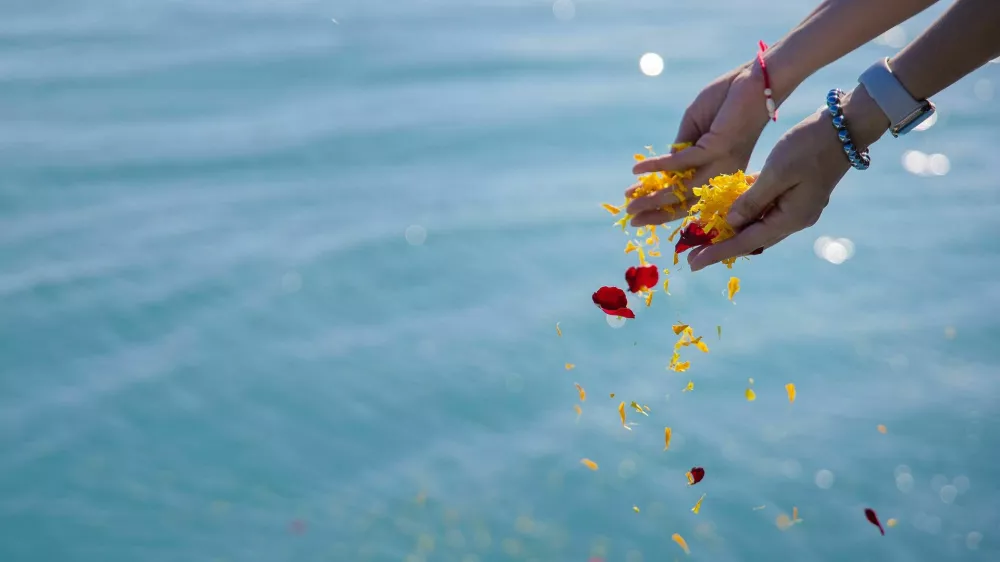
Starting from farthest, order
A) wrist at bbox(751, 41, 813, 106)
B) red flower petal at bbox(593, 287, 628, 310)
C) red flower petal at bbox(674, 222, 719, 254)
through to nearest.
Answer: red flower petal at bbox(593, 287, 628, 310)
wrist at bbox(751, 41, 813, 106)
red flower petal at bbox(674, 222, 719, 254)

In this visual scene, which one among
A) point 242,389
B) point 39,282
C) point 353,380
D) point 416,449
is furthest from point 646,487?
point 39,282

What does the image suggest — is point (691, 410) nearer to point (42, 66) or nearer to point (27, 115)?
point (27, 115)

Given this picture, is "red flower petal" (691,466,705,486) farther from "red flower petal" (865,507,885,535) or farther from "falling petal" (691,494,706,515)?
"red flower petal" (865,507,885,535)

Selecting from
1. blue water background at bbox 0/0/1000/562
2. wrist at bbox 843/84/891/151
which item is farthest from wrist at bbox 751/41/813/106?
blue water background at bbox 0/0/1000/562

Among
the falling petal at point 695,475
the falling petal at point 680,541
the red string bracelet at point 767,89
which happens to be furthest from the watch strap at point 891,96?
the falling petal at point 680,541

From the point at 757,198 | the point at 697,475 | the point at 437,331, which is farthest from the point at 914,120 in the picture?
the point at 437,331
